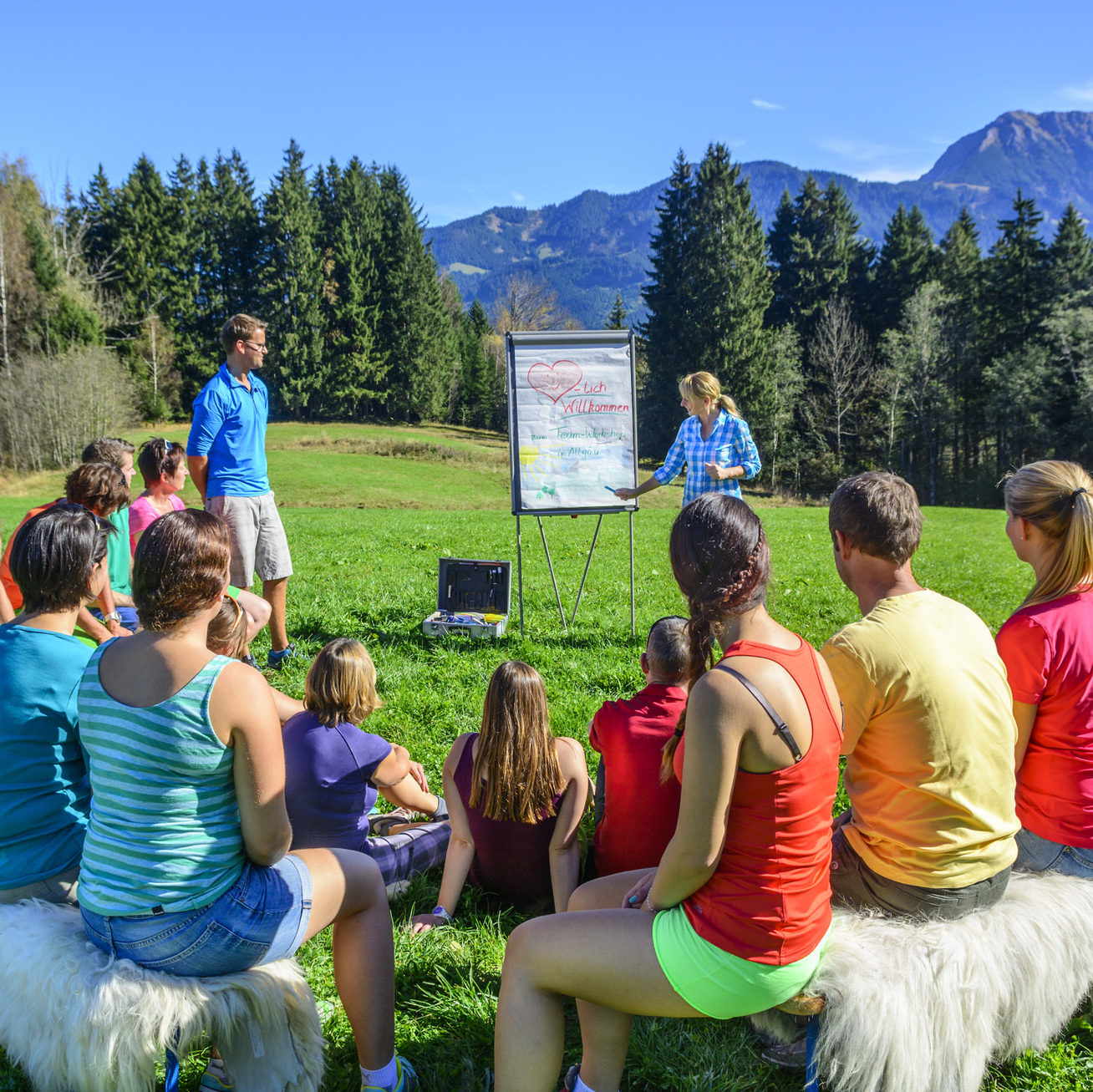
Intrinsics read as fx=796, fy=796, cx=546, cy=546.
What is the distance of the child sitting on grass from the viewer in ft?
10.4

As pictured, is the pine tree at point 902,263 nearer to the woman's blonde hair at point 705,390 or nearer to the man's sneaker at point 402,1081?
the woman's blonde hair at point 705,390

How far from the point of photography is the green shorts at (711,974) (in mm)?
1920

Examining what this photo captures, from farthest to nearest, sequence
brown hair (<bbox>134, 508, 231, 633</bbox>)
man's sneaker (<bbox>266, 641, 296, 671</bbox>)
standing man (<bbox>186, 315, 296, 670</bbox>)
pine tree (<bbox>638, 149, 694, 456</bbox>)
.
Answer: pine tree (<bbox>638, 149, 694, 456</bbox>) → man's sneaker (<bbox>266, 641, 296, 671</bbox>) → standing man (<bbox>186, 315, 296, 670</bbox>) → brown hair (<bbox>134, 508, 231, 633</bbox>)

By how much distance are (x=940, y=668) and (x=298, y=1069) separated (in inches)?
84.0

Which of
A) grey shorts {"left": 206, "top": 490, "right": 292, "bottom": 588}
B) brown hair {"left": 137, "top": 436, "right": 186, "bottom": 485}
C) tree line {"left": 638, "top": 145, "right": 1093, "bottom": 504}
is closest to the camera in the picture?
brown hair {"left": 137, "top": 436, "right": 186, "bottom": 485}

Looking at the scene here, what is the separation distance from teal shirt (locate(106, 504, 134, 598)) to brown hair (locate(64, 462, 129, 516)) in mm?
705

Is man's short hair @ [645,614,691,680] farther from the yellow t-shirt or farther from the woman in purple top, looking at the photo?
the yellow t-shirt

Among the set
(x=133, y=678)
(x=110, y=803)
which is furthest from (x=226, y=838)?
(x=133, y=678)

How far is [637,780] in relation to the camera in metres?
3.02

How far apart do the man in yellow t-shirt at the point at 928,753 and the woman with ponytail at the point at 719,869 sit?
1.35ft

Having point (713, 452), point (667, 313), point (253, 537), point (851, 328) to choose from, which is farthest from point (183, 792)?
point (851, 328)

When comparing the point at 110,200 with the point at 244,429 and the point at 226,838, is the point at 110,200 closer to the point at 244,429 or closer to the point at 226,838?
the point at 244,429

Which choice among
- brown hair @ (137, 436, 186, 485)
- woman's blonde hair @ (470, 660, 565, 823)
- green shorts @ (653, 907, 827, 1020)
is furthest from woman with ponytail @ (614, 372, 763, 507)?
green shorts @ (653, 907, 827, 1020)

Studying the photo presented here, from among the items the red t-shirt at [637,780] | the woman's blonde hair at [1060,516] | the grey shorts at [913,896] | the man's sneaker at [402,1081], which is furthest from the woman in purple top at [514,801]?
the woman's blonde hair at [1060,516]
